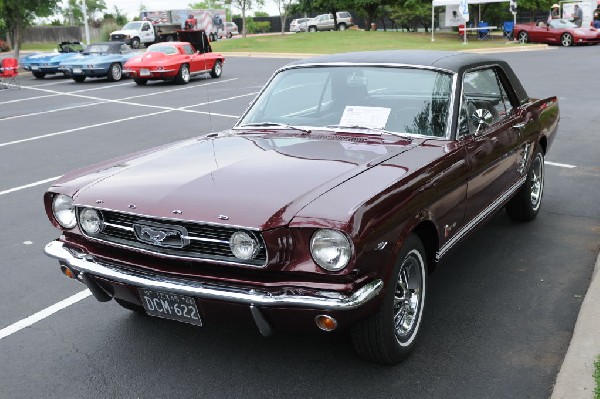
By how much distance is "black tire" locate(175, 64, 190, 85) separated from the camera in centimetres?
2205

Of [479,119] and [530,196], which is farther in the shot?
[530,196]

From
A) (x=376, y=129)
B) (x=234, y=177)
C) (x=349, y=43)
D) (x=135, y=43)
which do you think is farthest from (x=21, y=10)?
(x=234, y=177)

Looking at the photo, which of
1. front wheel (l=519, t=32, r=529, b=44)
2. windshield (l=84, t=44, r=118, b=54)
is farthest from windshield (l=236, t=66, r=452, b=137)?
front wheel (l=519, t=32, r=529, b=44)

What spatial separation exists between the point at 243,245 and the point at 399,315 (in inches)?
41.9

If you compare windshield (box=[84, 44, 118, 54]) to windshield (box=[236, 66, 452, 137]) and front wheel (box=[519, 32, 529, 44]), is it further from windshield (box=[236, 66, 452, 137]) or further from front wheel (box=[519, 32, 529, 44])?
front wheel (box=[519, 32, 529, 44])

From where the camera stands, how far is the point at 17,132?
13.5 metres

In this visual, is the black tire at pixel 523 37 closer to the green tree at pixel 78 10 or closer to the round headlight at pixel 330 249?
the round headlight at pixel 330 249

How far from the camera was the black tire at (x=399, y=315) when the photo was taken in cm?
352

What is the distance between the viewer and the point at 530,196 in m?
6.22

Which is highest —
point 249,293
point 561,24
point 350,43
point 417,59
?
point 561,24

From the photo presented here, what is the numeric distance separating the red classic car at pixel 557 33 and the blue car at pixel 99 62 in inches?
869

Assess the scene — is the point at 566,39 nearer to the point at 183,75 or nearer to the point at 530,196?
the point at 183,75

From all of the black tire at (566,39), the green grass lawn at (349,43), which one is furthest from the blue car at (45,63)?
the black tire at (566,39)

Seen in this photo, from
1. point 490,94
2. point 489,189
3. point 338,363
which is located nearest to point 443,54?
point 490,94
